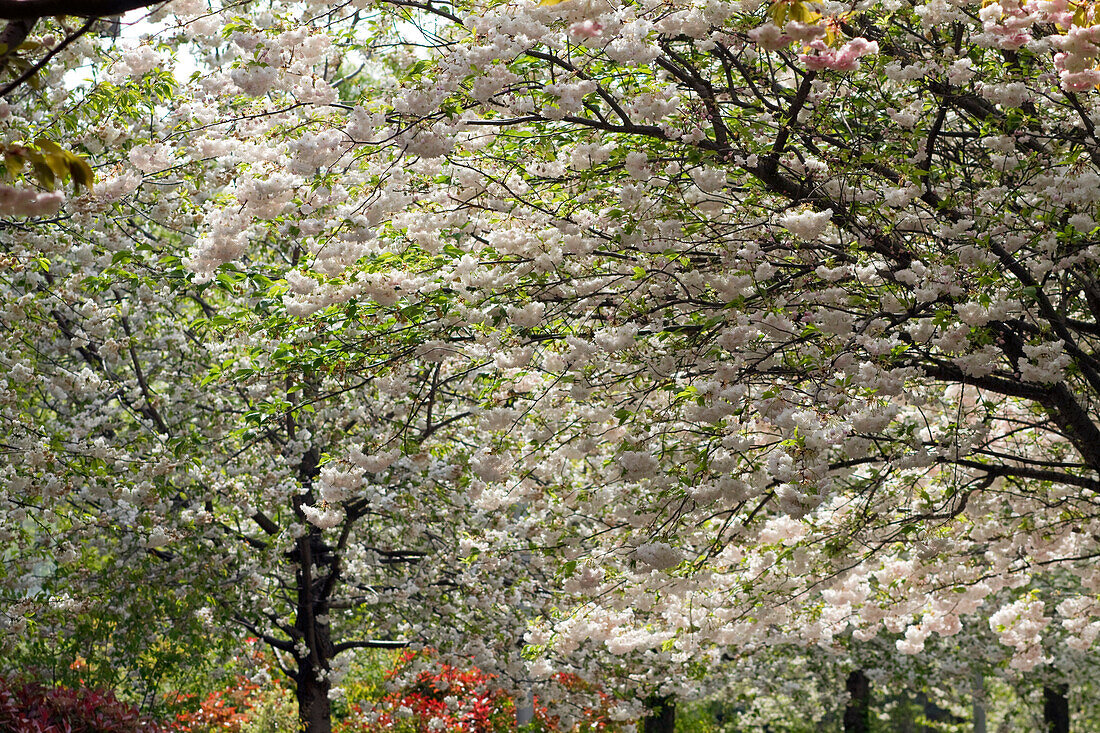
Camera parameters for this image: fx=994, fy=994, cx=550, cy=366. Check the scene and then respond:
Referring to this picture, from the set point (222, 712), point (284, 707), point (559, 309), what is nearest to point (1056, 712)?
point (284, 707)

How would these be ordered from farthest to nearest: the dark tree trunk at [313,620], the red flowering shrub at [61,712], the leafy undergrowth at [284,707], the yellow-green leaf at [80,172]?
the dark tree trunk at [313,620] < the leafy undergrowth at [284,707] < the red flowering shrub at [61,712] < the yellow-green leaf at [80,172]

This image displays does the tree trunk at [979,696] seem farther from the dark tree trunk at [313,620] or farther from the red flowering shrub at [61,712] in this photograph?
the red flowering shrub at [61,712]

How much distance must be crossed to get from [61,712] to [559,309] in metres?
4.63

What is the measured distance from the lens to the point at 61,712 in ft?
23.2

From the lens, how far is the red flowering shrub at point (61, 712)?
22.0ft

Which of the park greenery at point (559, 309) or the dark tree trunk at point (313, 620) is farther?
the dark tree trunk at point (313, 620)

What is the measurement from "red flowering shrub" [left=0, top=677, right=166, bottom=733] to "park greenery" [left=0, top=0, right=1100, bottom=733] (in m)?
0.07

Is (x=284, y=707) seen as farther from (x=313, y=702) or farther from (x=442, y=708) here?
(x=313, y=702)

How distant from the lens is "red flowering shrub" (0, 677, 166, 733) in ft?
22.0

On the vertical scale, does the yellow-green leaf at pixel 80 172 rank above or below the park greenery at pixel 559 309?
below

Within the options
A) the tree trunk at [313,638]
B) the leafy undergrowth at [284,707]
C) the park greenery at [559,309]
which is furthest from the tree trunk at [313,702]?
the park greenery at [559,309]

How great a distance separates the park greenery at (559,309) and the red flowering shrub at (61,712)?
7 cm

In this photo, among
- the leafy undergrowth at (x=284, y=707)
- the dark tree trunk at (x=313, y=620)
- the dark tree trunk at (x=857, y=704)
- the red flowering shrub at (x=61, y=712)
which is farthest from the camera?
the dark tree trunk at (x=857, y=704)

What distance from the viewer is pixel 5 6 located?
87.6 inches
